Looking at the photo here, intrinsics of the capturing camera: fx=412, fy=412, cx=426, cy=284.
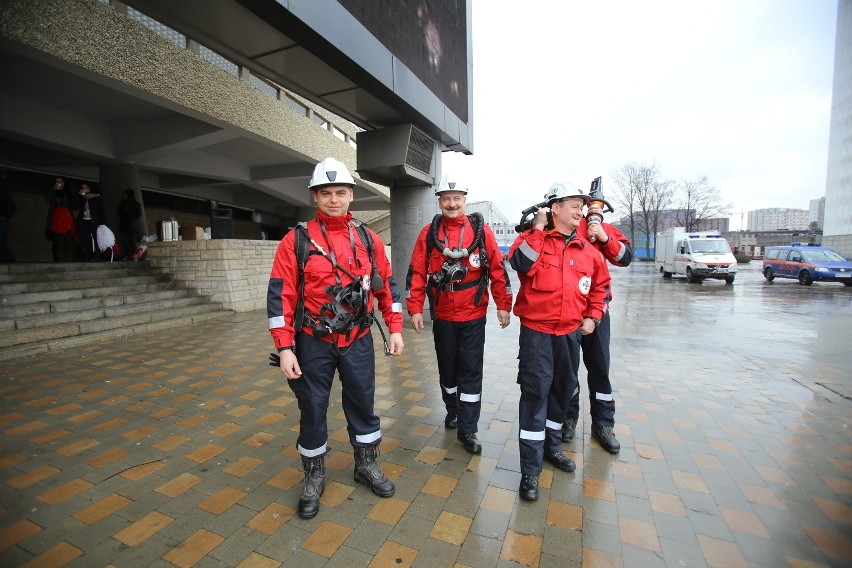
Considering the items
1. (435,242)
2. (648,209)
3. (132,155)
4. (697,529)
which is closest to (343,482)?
(435,242)

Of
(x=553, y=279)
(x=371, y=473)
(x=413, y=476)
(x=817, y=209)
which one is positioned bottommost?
(x=413, y=476)

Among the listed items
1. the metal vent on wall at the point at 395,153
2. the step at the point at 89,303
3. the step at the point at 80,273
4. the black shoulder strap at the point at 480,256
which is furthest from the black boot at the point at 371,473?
the step at the point at 80,273

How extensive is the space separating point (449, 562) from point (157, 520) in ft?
5.48

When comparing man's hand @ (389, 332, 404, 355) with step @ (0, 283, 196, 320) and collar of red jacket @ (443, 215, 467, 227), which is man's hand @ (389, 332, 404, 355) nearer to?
collar of red jacket @ (443, 215, 467, 227)

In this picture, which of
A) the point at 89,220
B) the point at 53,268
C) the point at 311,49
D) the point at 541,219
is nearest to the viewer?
the point at 541,219

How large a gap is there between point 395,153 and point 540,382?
5242mm

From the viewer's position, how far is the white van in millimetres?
16969

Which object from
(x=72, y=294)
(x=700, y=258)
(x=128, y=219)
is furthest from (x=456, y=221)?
(x=700, y=258)

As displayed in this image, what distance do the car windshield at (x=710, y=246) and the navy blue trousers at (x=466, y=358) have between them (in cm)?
1873

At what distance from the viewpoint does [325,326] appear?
242cm

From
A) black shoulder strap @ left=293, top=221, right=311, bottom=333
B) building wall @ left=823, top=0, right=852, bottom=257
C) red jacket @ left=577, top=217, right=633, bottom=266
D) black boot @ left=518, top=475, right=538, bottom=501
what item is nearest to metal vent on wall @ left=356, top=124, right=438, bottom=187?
red jacket @ left=577, top=217, right=633, bottom=266

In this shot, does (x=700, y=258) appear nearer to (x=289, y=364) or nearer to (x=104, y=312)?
(x=289, y=364)

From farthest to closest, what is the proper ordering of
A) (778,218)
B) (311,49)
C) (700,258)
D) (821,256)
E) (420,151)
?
1. (778,218)
2. (700,258)
3. (821,256)
4. (420,151)
5. (311,49)

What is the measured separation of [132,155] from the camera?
34.0ft
